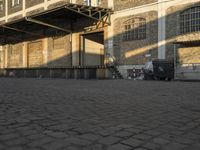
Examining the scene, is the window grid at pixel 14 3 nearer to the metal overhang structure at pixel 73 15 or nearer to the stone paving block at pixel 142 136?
the metal overhang structure at pixel 73 15

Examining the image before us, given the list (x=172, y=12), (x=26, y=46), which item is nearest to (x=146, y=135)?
(x=172, y=12)

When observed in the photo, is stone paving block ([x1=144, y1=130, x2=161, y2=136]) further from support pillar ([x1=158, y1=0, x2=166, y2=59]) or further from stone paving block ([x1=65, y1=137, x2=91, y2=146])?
support pillar ([x1=158, y1=0, x2=166, y2=59])

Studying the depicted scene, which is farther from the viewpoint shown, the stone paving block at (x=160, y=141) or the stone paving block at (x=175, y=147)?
the stone paving block at (x=160, y=141)

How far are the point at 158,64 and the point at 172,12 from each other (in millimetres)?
5042

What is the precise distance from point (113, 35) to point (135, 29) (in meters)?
2.56

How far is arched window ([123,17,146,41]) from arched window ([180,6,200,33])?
11.3 feet

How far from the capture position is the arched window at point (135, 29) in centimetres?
2194

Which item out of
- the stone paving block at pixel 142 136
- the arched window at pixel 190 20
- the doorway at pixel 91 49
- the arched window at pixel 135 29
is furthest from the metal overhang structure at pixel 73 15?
the stone paving block at pixel 142 136

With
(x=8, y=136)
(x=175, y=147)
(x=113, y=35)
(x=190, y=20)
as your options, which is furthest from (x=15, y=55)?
(x=175, y=147)

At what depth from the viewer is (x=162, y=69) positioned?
59.6 feet

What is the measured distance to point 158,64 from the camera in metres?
18.1

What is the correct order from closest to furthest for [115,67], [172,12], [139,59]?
1. [172,12]
2. [139,59]
3. [115,67]

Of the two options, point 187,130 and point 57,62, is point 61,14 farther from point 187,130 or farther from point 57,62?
point 187,130

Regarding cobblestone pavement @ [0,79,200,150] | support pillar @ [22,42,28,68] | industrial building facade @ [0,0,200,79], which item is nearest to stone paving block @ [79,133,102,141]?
cobblestone pavement @ [0,79,200,150]
